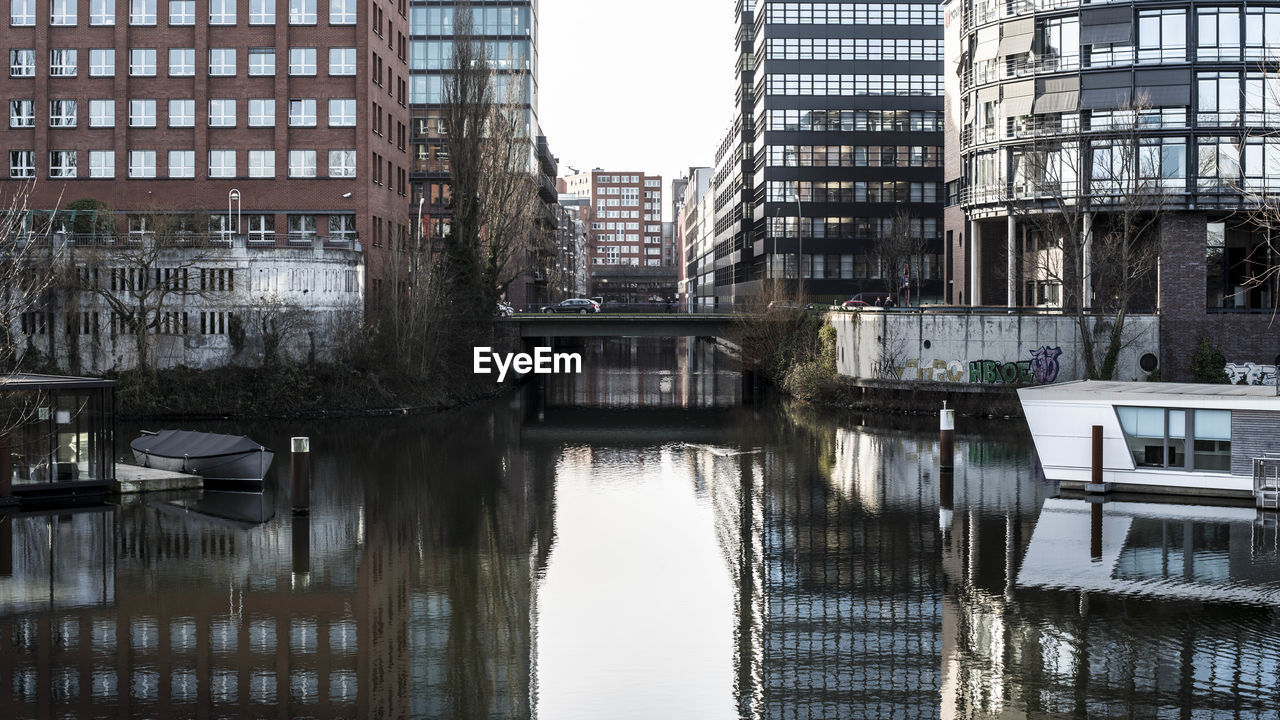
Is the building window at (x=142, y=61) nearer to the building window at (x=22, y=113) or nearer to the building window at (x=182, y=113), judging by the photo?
the building window at (x=182, y=113)

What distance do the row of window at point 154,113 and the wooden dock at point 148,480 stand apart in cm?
3719

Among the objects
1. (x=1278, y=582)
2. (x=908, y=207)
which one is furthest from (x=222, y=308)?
(x=908, y=207)

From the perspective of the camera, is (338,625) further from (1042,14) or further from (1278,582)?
(1042,14)

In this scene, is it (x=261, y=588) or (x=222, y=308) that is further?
(x=222, y=308)

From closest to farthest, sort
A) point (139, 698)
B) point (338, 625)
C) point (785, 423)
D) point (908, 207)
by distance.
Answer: point (139, 698) < point (338, 625) < point (785, 423) < point (908, 207)

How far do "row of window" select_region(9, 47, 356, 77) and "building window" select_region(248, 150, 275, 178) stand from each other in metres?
4.19

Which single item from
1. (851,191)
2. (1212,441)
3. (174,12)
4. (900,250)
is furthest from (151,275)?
(851,191)

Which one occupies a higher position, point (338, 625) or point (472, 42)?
point (472, 42)

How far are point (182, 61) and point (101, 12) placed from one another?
190 inches

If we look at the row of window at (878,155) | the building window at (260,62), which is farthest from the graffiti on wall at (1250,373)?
the row of window at (878,155)

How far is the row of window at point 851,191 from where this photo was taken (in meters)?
108

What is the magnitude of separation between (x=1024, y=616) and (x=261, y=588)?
43.7ft

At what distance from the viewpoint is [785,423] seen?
52.6 metres

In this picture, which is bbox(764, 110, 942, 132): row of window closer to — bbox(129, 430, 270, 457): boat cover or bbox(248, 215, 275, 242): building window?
bbox(248, 215, 275, 242): building window
